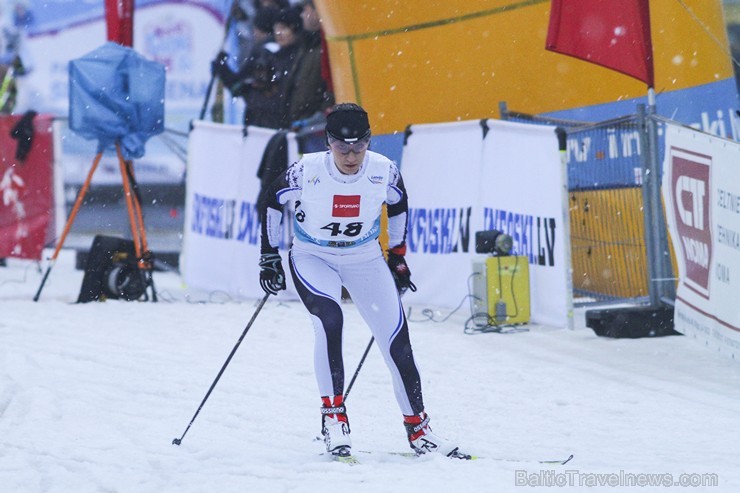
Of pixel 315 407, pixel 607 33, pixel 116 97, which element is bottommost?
pixel 315 407

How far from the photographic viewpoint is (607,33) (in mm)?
11078

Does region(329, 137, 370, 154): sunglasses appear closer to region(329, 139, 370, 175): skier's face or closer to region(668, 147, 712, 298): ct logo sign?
region(329, 139, 370, 175): skier's face

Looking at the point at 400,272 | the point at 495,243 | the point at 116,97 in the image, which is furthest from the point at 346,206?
the point at 116,97

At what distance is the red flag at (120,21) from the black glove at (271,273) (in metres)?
8.29

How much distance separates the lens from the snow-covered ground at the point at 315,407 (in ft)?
18.5

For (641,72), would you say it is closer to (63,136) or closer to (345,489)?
(345,489)

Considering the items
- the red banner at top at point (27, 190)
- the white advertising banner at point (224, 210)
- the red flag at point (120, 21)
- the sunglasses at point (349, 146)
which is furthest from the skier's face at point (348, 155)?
the red banner at top at point (27, 190)

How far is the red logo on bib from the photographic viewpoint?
6215mm

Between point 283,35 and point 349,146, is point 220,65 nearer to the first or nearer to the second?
point 283,35

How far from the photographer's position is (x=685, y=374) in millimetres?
8852

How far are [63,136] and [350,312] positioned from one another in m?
5.92

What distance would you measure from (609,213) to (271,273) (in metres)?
5.60

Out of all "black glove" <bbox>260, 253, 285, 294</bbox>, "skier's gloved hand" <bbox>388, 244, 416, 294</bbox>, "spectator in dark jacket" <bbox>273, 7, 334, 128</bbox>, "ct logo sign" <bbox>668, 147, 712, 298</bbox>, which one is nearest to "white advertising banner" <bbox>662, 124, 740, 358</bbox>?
"ct logo sign" <bbox>668, 147, 712, 298</bbox>

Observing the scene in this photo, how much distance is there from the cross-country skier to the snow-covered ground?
11.7 inches
